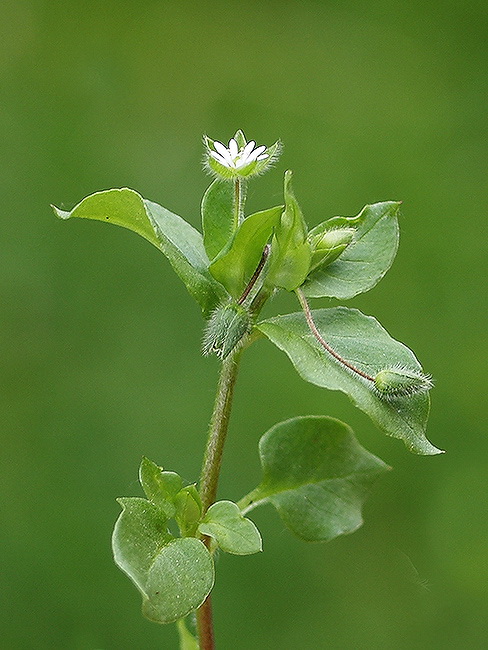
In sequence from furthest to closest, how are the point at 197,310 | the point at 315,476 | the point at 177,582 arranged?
the point at 197,310 → the point at 315,476 → the point at 177,582

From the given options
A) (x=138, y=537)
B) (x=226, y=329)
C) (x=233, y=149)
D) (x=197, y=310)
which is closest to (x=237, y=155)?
(x=233, y=149)

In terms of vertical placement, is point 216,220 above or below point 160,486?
above

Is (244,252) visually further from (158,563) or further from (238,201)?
(158,563)

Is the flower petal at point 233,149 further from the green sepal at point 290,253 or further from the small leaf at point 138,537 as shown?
the small leaf at point 138,537

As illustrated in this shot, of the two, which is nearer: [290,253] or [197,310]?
[290,253]

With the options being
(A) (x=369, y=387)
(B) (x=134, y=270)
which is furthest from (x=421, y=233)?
(A) (x=369, y=387)

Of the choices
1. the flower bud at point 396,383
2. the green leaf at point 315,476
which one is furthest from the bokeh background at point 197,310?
the flower bud at point 396,383

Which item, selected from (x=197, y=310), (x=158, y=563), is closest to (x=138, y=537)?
(x=158, y=563)

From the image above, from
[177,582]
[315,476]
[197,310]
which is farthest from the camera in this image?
[197,310]
